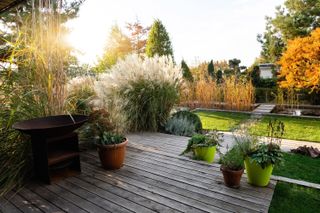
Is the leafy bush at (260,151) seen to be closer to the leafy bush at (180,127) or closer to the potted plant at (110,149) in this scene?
the potted plant at (110,149)

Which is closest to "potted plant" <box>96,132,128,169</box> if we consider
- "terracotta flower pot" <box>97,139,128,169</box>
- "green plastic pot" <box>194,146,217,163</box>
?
"terracotta flower pot" <box>97,139,128,169</box>

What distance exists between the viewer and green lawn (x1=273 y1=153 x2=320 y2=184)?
2548mm

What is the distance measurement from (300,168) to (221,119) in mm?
3433

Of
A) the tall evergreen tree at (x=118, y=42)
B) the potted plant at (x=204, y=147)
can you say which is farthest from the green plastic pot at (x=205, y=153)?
the tall evergreen tree at (x=118, y=42)

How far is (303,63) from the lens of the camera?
679 cm

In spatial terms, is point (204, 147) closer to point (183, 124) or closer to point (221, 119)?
point (183, 124)

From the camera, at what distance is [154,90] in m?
4.40

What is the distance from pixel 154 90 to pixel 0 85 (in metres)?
2.68

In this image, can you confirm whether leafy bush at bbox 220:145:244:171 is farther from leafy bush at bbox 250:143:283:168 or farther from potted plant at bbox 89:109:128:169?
potted plant at bbox 89:109:128:169

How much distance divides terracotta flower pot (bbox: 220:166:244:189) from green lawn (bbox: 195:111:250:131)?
118 inches

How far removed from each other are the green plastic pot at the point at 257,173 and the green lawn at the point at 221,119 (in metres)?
2.92

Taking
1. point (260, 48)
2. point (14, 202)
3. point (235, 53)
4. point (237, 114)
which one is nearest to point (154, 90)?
point (14, 202)

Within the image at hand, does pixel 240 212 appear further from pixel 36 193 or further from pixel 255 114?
pixel 255 114

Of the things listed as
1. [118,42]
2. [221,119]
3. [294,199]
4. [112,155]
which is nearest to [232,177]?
[294,199]
